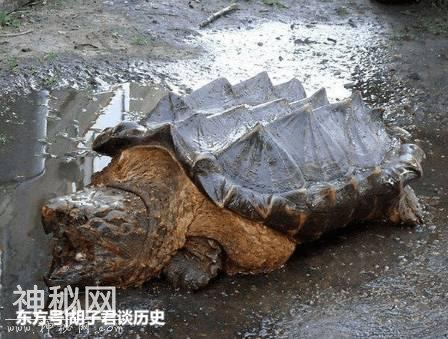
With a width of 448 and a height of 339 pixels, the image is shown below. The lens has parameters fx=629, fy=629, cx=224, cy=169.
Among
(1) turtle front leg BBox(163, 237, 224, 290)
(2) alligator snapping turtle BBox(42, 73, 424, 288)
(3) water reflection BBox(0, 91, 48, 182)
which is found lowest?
(1) turtle front leg BBox(163, 237, 224, 290)

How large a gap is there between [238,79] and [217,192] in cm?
277

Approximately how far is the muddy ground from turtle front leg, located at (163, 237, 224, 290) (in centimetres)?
7

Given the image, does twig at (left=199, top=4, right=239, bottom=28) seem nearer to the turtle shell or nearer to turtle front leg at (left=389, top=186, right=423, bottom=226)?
the turtle shell

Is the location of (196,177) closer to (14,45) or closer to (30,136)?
(30,136)

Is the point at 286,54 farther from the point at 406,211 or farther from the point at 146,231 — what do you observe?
the point at 146,231

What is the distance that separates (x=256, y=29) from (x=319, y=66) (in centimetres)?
116

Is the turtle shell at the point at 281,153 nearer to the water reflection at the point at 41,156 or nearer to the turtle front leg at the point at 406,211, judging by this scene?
the turtle front leg at the point at 406,211

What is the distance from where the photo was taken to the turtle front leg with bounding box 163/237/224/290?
3.09 m

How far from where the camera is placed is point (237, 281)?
3217 mm

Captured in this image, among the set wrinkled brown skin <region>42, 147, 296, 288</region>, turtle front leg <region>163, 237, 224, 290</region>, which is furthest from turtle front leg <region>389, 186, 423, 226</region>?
turtle front leg <region>163, 237, 224, 290</region>

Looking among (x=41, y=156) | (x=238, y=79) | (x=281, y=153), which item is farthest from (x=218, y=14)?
(x=281, y=153)

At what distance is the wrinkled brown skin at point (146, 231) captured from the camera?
2.79 metres

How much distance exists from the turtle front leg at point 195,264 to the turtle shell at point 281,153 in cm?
32

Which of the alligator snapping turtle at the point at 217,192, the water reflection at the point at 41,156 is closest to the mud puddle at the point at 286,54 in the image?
the water reflection at the point at 41,156
